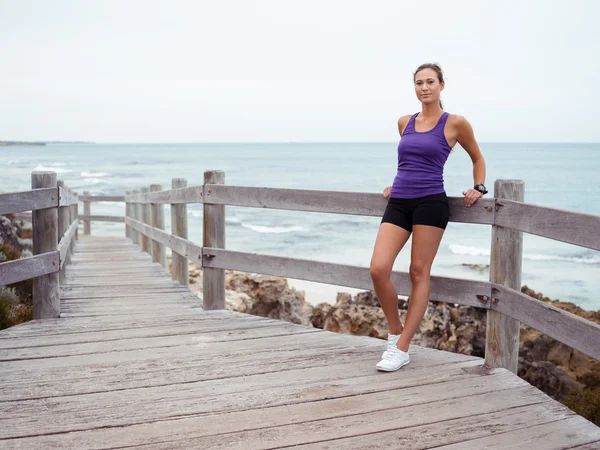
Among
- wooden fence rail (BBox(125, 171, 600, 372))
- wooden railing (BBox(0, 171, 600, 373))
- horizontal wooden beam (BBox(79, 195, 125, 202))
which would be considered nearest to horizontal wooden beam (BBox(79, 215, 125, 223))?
horizontal wooden beam (BBox(79, 195, 125, 202))

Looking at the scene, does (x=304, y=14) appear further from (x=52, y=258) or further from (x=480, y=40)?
(x=52, y=258)

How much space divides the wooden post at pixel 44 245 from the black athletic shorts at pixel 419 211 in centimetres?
278

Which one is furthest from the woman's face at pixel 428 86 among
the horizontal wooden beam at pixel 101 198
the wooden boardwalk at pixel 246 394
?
the horizontal wooden beam at pixel 101 198

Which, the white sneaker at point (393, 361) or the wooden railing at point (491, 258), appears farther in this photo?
the white sneaker at point (393, 361)

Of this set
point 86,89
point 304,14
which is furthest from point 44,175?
point 86,89

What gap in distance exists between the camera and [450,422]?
2.95 metres

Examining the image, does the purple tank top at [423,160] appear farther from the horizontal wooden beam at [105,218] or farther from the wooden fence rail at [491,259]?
the horizontal wooden beam at [105,218]

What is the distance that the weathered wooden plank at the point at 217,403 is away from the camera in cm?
296

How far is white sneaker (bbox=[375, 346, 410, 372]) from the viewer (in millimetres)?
3705

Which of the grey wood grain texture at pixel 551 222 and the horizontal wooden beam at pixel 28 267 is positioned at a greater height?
the grey wood grain texture at pixel 551 222

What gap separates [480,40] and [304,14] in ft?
99.7

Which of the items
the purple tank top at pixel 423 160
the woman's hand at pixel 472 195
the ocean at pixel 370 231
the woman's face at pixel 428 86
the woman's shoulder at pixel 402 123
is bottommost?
the ocean at pixel 370 231

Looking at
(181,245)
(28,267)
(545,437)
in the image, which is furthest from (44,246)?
(545,437)

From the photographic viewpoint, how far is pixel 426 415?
304 centimetres
